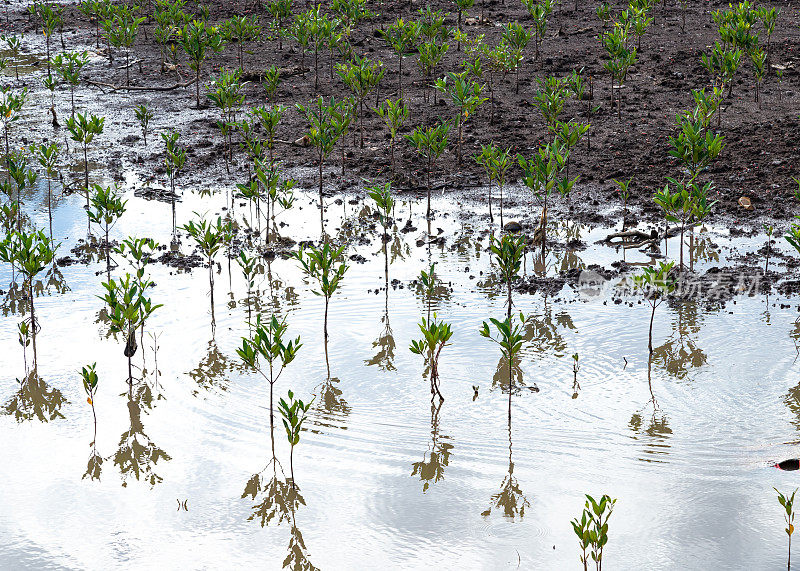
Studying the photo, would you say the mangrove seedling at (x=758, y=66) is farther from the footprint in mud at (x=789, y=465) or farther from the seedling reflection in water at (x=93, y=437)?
the seedling reflection in water at (x=93, y=437)

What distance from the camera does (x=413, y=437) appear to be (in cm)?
718

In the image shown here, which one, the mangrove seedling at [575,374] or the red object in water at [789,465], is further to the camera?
the mangrove seedling at [575,374]

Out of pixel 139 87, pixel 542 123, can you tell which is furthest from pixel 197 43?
pixel 542 123

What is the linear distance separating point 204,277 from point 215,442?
3.90m

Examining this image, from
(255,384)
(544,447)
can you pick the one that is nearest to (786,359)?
(544,447)

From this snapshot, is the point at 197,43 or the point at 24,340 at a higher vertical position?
the point at 197,43

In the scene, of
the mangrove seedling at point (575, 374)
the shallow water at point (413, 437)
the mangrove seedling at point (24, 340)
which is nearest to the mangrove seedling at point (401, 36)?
the shallow water at point (413, 437)

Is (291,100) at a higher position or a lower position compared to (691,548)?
higher

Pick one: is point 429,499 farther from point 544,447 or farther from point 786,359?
point 786,359

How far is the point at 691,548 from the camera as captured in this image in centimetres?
577

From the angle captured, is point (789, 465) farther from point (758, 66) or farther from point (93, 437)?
point (758, 66)

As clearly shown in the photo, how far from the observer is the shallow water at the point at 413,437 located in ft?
19.5

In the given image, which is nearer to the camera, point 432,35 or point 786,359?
point 786,359

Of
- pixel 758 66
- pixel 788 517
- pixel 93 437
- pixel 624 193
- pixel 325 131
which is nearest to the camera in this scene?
pixel 788 517
